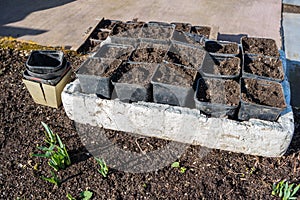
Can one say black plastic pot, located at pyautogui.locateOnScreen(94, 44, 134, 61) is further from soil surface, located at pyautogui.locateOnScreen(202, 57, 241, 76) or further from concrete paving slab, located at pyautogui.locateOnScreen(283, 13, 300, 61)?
concrete paving slab, located at pyautogui.locateOnScreen(283, 13, 300, 61)

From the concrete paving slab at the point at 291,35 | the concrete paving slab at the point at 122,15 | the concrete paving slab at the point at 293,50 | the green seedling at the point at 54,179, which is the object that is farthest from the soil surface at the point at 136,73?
the concrete paving slab at the point at 291,35

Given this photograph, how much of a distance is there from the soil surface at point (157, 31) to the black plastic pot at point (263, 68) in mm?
865

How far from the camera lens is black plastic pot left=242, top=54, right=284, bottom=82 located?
2.77m

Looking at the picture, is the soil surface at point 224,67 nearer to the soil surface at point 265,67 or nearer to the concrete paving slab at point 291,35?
the soil surface at point 265,67

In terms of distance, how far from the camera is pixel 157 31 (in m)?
3.37

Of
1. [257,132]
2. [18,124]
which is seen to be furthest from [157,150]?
[18,124]

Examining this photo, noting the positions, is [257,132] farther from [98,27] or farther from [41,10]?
[41,10]

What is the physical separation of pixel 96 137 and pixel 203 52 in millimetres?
1333

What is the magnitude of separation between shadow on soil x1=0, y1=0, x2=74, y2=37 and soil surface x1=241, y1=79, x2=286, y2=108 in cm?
297

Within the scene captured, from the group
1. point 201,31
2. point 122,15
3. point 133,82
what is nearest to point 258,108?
point 133,82

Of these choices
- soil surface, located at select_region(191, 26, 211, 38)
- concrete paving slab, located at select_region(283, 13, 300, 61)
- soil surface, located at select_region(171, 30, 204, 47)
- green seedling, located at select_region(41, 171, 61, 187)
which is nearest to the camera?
green seedling, located at select_region(41, 171, 61, 187)

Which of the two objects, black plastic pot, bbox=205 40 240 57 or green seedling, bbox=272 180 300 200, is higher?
black plastic pot, bbox=205 40 240 57

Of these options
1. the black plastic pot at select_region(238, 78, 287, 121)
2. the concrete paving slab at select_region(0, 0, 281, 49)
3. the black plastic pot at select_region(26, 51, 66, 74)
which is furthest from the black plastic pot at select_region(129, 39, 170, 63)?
the concrete paving slab at select_region(0, 0, 281, 49)

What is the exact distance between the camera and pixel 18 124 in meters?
3.05
